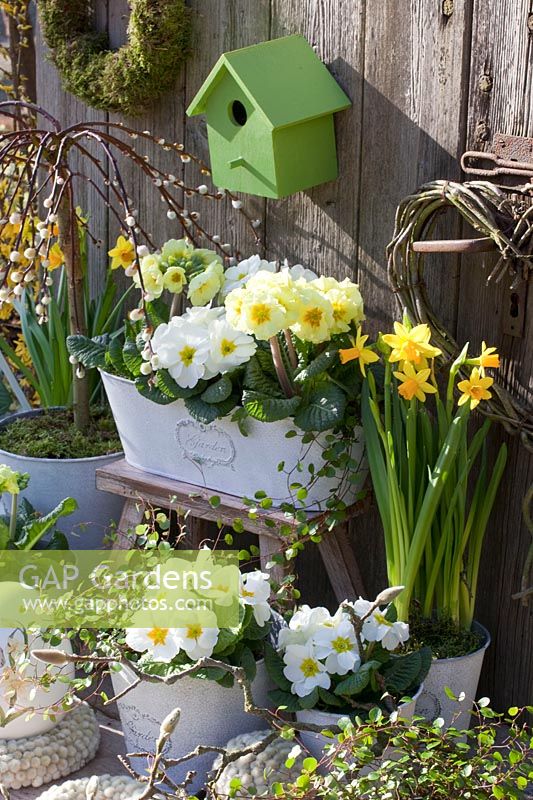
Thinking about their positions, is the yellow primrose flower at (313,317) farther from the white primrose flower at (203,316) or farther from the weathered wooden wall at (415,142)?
the weathered wooden wall at (415,142)

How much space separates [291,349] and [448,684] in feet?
2.38

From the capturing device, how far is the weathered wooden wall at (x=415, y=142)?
205cm

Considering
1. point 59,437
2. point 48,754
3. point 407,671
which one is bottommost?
point 48,754

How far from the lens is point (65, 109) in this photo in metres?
2.97

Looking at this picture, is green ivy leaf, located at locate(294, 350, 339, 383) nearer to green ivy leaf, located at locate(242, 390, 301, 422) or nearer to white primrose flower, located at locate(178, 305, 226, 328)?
green ivy leaf, located at locate(242, 390, 301, 422)

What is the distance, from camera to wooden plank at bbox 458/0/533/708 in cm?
199

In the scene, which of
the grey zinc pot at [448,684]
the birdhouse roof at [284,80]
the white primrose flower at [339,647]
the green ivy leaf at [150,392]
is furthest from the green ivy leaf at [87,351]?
the grey zinc pot at [448,684]

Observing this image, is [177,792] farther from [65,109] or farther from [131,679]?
[65,109]

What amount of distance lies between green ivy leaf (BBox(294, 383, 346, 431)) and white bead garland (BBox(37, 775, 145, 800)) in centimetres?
73

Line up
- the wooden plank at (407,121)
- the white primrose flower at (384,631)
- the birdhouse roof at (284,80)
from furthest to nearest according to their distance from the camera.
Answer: the birdhouse roof at (284,80) < the wooden plank at (407,121) < the white primrose flower at (384,631)

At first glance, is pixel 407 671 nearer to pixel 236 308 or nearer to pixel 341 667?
pixel 341 667

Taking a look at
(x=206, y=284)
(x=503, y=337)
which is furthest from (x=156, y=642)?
(x=503, y=337)

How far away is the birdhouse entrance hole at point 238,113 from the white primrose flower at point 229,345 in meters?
0.56

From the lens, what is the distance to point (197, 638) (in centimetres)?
183
